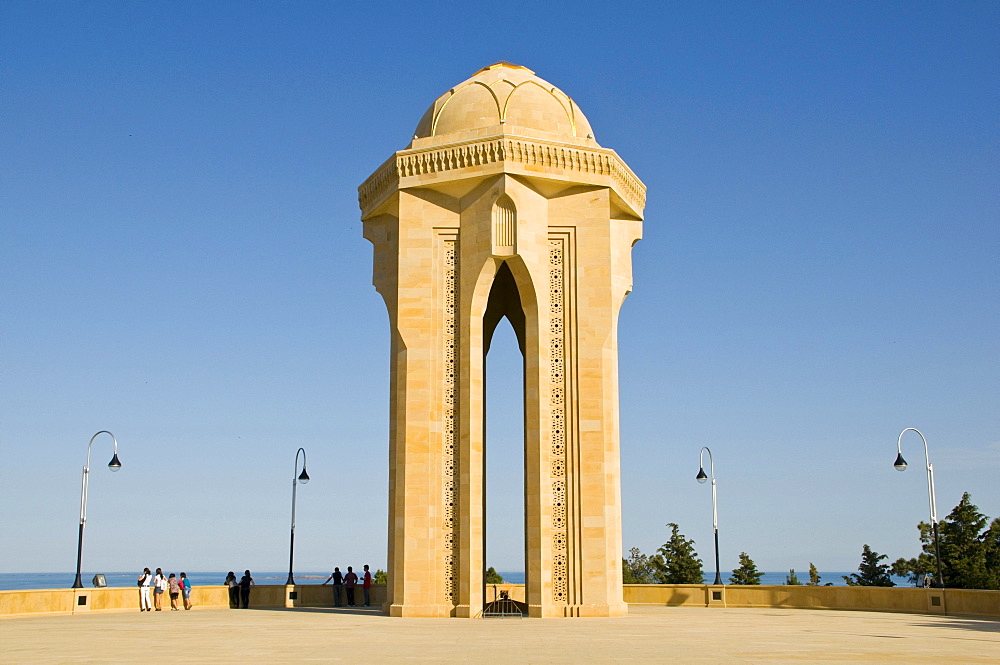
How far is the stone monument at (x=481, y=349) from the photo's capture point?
69.3 ft

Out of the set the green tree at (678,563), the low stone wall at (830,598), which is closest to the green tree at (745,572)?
the green tree at (678,563)

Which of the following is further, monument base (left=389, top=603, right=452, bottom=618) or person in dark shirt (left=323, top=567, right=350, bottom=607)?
person in dark shirt (left=323, top=567, right=350, bottom=607)

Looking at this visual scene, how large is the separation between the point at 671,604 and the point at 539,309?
10653mm

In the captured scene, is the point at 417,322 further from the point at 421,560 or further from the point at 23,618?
the point at 23,618

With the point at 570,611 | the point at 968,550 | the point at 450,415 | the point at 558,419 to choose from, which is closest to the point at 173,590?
the point at 450,415

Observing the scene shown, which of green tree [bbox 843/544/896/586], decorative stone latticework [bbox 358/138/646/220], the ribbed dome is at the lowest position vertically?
green tree [bbox 843/544/896/586]

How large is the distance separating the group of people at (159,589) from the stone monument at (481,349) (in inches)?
256

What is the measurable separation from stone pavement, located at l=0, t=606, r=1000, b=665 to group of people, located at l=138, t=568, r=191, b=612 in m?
2.81

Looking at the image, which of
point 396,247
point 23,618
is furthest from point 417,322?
point 23,618

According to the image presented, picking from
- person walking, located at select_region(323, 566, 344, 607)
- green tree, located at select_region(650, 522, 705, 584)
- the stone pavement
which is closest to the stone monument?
the stone pavement

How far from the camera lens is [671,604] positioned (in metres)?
27.6

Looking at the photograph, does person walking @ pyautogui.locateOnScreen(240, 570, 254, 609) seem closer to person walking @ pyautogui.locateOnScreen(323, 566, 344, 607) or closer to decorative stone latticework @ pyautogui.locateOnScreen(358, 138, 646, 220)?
person walking @ pyautogui.locateOnScreen(323, 566, 344, 607)

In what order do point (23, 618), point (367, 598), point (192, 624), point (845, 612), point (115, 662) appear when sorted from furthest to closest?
point (367, 598) < point (845, 612) < point (23, 618) < point (192, 624) < point (115, 662)

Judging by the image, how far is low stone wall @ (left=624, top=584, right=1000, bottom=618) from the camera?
22.0m
